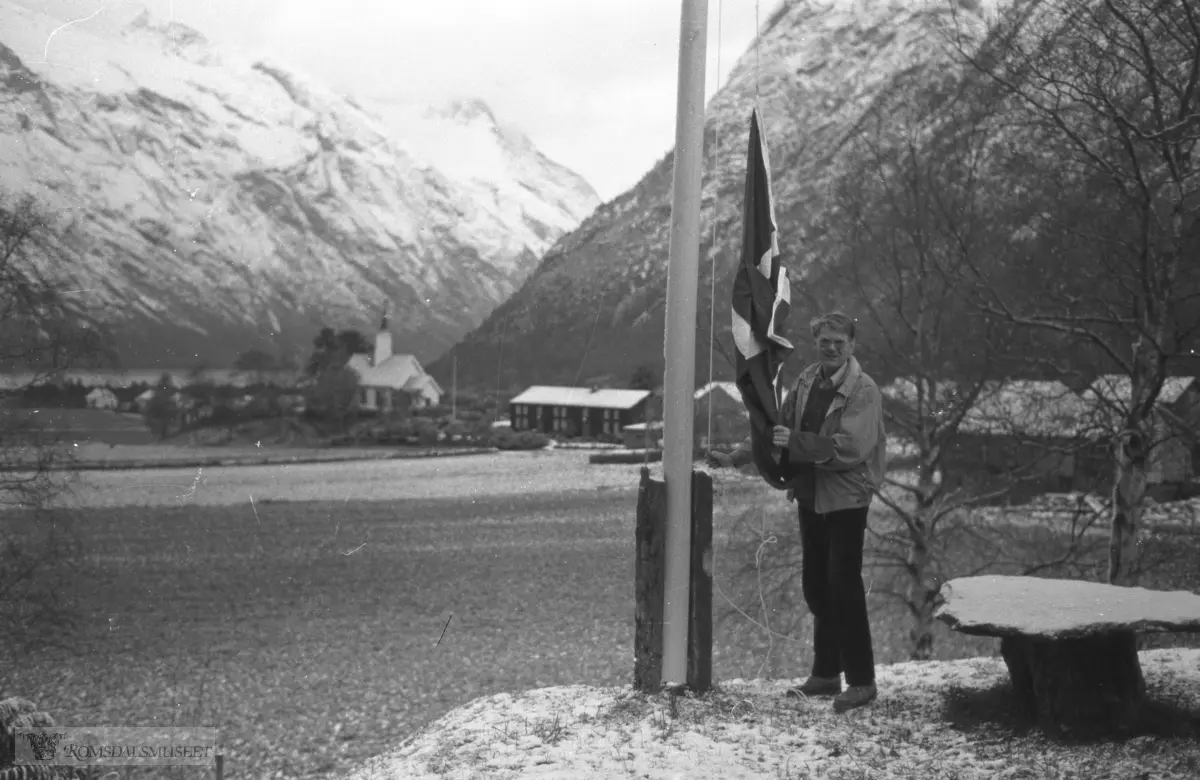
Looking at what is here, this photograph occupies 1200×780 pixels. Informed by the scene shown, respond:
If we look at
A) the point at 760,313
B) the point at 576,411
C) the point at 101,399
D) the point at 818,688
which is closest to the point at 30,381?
the point at 101,399

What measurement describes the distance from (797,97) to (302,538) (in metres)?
13.8

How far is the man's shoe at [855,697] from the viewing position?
15.8 feet

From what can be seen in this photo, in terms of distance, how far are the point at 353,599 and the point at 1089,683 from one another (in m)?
16.8

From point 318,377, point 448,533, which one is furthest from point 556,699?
point 448,533

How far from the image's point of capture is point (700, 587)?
5176 millimetres

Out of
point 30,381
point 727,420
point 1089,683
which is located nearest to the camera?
point 1089,683

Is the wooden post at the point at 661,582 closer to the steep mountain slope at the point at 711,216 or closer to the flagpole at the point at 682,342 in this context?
the flagpole at the point at 682,342

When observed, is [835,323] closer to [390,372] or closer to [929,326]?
[929,326]

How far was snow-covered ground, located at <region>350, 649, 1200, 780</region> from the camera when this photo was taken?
3.98 m

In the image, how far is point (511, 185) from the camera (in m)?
17.2

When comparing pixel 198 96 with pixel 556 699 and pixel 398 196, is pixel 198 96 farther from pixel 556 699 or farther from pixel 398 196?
pixel 556 699

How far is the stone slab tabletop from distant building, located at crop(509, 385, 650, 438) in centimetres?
1372

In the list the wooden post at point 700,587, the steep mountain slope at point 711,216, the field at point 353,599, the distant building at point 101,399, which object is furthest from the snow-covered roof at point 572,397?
the wooden post at point 700,587

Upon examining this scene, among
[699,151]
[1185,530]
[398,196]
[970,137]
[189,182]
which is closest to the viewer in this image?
[699,151]
